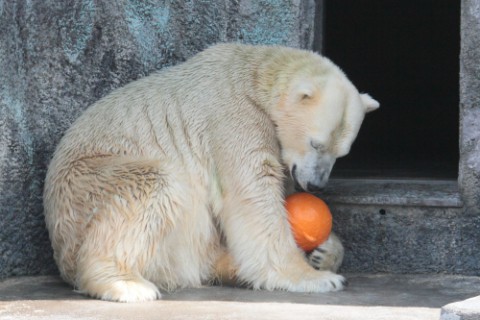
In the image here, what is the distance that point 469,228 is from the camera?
16.4 feet

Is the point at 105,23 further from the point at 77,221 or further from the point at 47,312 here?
the point at 47,312

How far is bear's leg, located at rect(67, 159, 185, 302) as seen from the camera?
171 inches

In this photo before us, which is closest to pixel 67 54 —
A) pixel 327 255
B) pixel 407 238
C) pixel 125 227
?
pixel 125 227

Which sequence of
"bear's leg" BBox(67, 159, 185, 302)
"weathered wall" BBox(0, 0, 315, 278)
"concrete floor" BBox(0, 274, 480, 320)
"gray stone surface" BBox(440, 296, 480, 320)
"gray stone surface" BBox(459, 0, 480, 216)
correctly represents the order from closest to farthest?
"gray stone surface" BBox(440, 296, 480, 320) → "concrete floor" BBox(0, 274, 480, 320) → "bear's leg" BBox(67, 159, 185, 302) → "weathered wall" BBox(0, 0, 315, 278) → "gray stone surface" BBox(459, 0, 480, 216)

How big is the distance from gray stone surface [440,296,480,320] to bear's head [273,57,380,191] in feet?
4.52

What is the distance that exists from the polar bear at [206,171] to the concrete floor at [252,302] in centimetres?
12

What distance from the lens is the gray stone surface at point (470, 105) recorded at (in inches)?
195

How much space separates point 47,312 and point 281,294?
0.98 m

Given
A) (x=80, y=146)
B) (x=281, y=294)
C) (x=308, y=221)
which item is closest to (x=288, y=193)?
(x=308, y=221)

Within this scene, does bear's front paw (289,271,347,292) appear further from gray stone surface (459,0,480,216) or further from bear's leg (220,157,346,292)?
gray stone surface (459,0,480,216)

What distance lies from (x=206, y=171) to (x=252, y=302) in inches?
27.4

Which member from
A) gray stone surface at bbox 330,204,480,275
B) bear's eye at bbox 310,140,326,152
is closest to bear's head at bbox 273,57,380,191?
bear's eye at bbox 310,140,326,152

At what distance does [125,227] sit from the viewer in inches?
174

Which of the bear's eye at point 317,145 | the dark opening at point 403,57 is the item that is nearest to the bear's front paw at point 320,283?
the bear's eye at point 317,145
